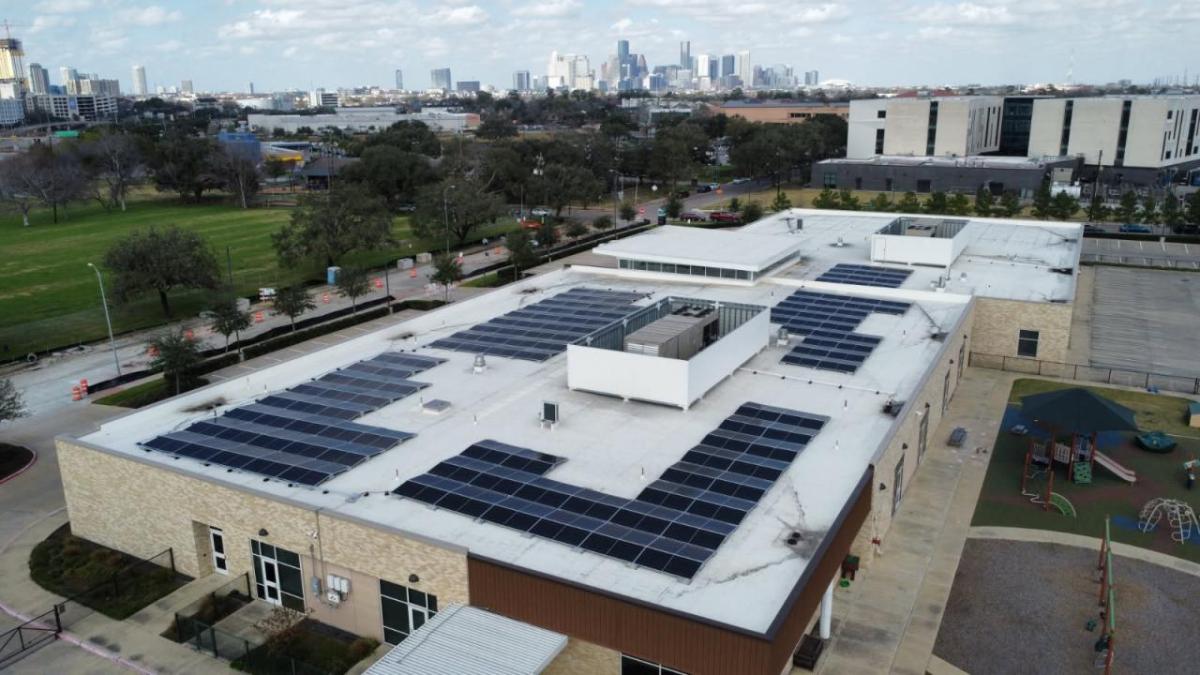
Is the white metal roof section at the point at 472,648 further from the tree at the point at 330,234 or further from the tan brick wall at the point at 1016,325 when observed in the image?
the tree at the point at 330,234

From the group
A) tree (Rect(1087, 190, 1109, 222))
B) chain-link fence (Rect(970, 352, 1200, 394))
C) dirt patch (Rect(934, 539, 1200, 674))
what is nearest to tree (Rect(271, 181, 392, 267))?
chain-link fence (Rect(970, 352, 1200, 394))

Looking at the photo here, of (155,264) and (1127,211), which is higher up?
(155,264)

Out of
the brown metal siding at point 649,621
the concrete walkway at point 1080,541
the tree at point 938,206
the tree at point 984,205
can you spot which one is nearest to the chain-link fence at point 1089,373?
the concrete walkway at point 1080,541

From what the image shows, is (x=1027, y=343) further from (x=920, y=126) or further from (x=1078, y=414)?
(x=920, y=126)

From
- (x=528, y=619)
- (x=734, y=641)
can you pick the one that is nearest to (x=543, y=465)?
(x=528, y=619)

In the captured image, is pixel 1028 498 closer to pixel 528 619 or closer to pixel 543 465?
pixel 543 465

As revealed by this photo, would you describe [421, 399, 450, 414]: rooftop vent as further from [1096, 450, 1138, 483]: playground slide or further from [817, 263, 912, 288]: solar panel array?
[817, 263, 912, 288]: solar panel array

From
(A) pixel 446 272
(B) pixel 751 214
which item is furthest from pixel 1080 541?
(B) pixel 751 214
